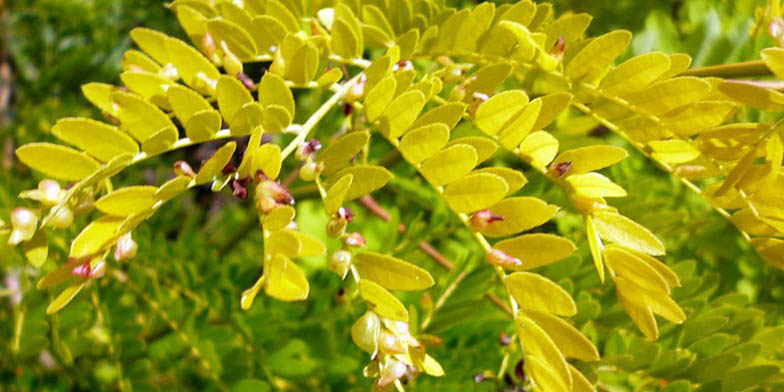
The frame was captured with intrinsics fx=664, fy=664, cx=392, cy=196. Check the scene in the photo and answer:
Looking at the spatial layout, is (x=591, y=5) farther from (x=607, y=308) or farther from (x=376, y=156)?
(x=607, y=308)

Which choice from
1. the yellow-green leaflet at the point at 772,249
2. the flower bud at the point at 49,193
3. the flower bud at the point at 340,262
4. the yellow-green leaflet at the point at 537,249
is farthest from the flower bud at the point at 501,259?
the flower bud at the point at 49,193

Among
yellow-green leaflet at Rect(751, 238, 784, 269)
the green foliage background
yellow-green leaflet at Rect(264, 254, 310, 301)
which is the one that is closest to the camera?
yellow-green leaflet at Rect(264, 254, 310, 301)

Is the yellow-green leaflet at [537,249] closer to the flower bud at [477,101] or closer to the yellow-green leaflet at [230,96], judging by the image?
the flower bud at [477,101]

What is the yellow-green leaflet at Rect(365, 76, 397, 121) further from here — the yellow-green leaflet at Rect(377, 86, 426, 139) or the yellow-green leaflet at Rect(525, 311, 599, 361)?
the yellow-green leaflet at Rect(525, 311, 599, 361)

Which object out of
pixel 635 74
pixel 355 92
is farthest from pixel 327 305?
pixel 635 74

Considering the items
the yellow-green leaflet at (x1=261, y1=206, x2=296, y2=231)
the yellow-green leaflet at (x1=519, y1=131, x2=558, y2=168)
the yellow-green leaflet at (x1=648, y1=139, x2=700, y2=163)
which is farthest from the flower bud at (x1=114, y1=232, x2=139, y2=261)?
the yellow-green leaflet at (x1=648, y1=139, x2=700, y2=163)

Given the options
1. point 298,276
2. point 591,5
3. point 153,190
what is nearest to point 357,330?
point 298,276
